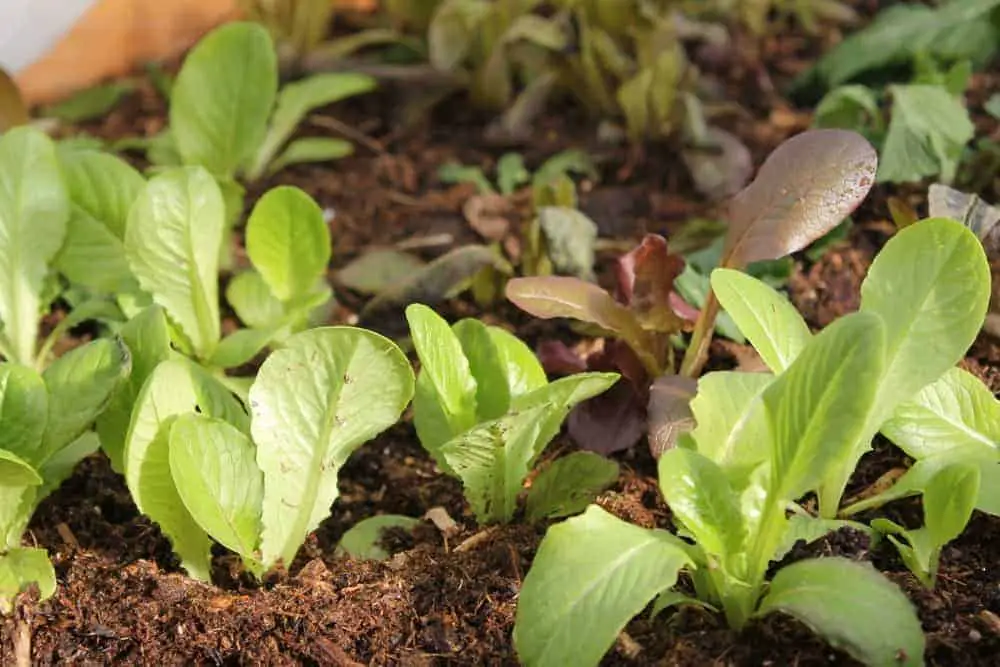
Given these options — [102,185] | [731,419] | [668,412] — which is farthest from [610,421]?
[102,185]

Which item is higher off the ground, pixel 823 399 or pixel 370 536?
pixel 823 399

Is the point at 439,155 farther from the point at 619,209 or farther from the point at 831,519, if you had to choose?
the point at 831,519

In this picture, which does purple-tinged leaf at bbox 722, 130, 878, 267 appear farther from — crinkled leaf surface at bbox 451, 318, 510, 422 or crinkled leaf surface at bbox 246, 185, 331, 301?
crinkled leaf surface at bbox 246, 185, 331, 301

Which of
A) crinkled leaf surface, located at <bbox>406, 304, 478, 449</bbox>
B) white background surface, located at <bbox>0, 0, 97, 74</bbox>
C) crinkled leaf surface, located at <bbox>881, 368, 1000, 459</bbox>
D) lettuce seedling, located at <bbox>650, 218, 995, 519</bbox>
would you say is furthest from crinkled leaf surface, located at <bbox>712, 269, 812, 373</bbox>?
white background surface, located at <bbox>0, 0, 97, 74</bbox>

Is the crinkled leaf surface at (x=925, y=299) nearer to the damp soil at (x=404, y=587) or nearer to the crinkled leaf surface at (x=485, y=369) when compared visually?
the damp soil at (x=404, y=587)

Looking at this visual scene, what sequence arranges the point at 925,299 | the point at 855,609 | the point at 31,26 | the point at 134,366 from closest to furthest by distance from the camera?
1. the point at 855,609
2. the point at 925,299
3. the point at 134,366
4. the point at 31,26

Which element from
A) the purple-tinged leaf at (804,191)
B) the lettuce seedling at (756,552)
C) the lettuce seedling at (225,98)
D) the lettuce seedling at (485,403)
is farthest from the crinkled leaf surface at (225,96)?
the lettuce seedling at (756,552)

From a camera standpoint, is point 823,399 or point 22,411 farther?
point 22,411

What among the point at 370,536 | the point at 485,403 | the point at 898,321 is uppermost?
the point at 898,321

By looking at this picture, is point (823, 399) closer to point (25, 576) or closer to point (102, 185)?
point (25, 576)
